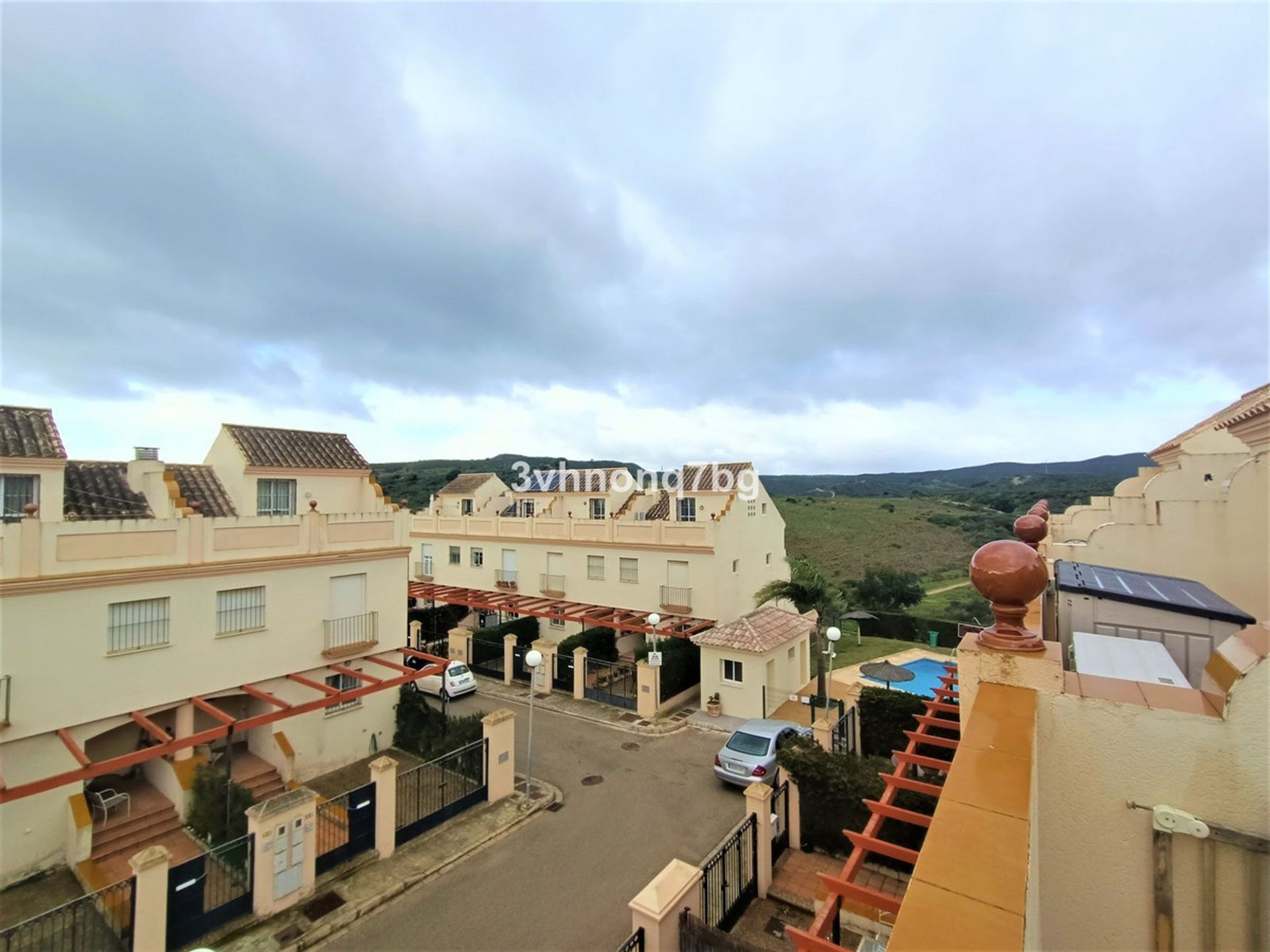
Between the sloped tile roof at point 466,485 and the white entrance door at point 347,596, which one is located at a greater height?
the sloped tile roof at point 466,485

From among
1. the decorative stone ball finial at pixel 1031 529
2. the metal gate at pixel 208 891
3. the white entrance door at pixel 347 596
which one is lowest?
the metal gate at pixel 208 891

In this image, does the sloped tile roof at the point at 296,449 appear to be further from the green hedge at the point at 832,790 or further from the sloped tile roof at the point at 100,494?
the green hedge at the point at 832,790

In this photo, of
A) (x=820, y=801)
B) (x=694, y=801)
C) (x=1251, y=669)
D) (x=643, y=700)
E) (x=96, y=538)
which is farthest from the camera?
(x=643, y=700)

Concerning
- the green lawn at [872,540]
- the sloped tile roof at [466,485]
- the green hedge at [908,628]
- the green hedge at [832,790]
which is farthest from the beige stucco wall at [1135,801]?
the green lawn at [872,540]

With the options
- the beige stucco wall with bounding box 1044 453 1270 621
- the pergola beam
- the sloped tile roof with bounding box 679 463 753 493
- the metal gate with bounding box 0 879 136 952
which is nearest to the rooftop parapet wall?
the pergola beam

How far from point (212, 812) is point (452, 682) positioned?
877cm

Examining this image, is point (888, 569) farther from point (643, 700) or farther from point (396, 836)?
point (396, 836)

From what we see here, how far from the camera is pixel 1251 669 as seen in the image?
285 centimetres

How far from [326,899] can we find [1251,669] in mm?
11819

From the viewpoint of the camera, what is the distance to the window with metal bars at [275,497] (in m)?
16.8

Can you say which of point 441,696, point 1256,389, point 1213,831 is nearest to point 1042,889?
point 1213,831

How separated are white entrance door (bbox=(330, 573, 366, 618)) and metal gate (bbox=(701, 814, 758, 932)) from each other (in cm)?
1082

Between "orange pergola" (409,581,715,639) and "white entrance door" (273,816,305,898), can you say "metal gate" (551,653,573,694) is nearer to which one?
"orange pergola" (409,581,715,639)

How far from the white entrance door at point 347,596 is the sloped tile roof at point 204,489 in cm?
388
